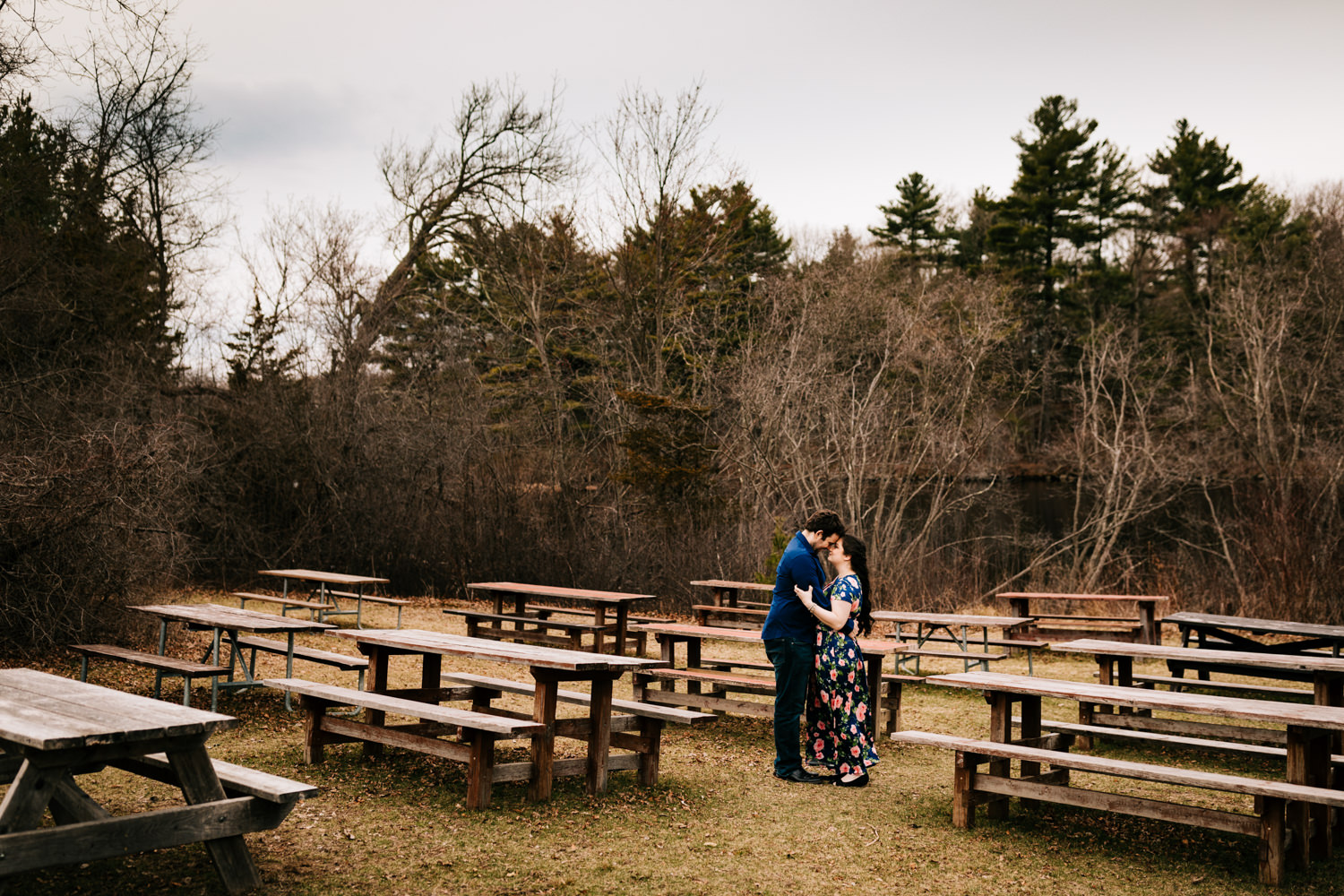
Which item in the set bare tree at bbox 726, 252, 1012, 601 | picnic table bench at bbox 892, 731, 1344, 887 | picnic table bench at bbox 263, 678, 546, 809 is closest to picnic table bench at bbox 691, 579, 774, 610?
bare tree at bbox 726, 252, 1012, 601

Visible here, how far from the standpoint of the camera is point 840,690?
19.4 feet

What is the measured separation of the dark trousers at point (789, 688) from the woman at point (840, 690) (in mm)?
93

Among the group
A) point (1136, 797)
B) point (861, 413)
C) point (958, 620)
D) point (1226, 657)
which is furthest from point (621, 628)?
point (861, 413)


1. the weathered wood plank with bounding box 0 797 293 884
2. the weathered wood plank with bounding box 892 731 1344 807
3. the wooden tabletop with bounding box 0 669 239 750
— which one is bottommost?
the weathered wood plank with bounding box 0 797 293 884

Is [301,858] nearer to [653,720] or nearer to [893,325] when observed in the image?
[653,720]

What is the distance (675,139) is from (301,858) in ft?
60.8

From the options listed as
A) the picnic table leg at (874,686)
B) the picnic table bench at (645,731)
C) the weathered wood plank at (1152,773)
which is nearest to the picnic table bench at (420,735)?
the picnic table bench at (645,731)

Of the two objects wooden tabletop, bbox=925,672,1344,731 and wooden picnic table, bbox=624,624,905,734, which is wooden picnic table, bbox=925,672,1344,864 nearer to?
wooden tabletop, bbox=925,672,1344,731

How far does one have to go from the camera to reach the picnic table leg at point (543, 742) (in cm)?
513

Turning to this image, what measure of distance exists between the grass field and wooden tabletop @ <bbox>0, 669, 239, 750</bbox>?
66 centimetres

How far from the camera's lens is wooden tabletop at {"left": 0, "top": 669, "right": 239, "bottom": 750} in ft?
10.5

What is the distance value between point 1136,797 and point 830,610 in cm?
187

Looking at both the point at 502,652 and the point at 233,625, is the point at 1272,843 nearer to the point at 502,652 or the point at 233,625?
the point at 502,652

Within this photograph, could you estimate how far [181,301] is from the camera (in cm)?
1842
